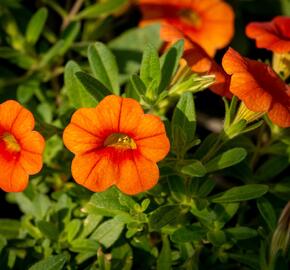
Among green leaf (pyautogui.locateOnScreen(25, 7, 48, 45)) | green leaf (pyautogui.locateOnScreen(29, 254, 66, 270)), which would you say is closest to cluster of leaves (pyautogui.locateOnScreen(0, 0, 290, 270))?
green leaf (pyautogui.locateOnScreen(29, 254, 66, 270))

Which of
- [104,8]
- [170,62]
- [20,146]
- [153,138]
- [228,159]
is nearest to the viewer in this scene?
[153,138]

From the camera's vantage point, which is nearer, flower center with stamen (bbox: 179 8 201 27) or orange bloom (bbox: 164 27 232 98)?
orange bloom (bbox: 164 27 232 98)

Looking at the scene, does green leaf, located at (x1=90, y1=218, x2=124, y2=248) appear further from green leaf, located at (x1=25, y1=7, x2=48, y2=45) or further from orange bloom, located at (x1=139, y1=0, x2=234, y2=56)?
orange bloom, located at (x1=139, y1=0, x2=234, y2=56)

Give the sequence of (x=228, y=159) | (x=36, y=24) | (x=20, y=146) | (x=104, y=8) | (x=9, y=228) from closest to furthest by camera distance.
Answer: (x=20, y=146) < (x=228, y=159) < (x=9, y=228) < (x=36, y=24) < (x=104, y=8)

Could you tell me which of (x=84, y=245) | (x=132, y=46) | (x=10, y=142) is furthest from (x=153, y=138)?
(x=132, y=46)

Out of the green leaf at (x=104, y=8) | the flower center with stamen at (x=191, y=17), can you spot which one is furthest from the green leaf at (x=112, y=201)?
the flower center with stamen at (x=191, y=17)

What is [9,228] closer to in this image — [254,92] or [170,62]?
[170,62]
